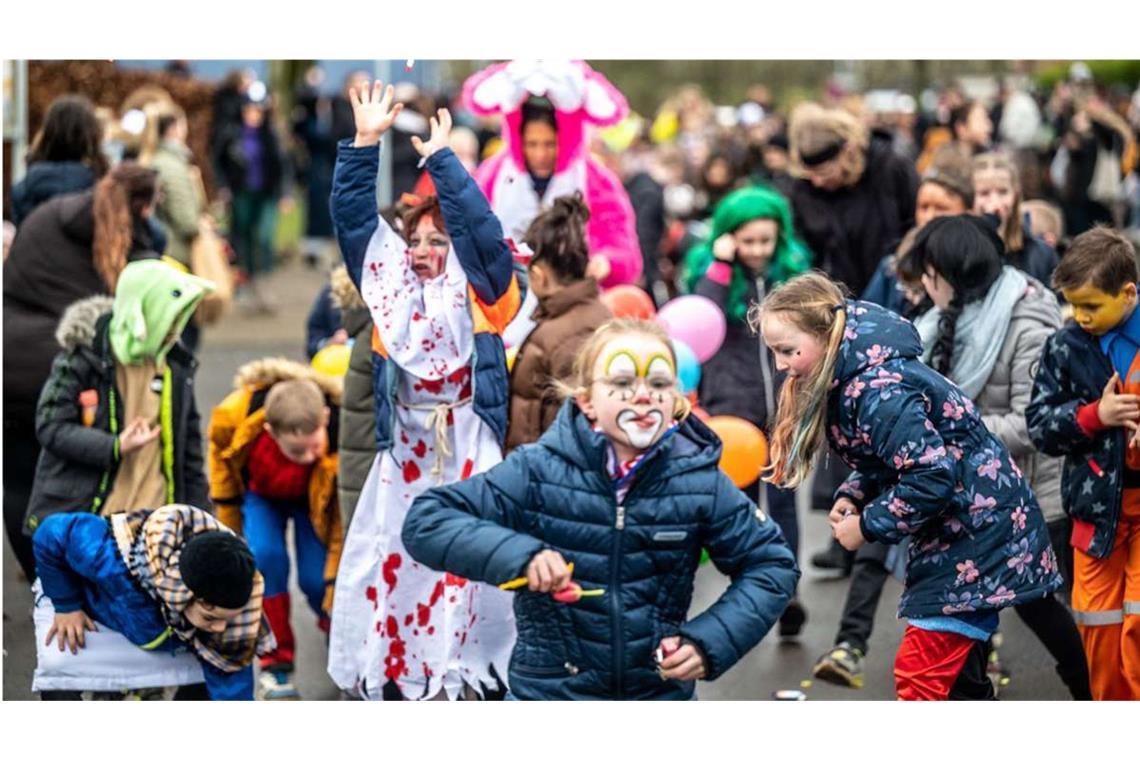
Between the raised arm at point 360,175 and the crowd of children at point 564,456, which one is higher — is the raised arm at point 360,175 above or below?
above

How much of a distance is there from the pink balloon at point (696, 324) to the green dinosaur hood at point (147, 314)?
2.05 m

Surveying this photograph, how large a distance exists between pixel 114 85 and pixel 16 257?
427 inches

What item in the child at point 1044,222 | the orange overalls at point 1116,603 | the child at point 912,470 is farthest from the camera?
the child at point 1044,222

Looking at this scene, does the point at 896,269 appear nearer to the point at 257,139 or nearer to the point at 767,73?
the point at 257,139

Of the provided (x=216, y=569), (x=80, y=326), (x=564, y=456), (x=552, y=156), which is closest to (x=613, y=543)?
(x=564, y=456)

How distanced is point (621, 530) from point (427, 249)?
5.92 feet

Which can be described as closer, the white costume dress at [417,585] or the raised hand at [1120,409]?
the raised hand at [1120,409]

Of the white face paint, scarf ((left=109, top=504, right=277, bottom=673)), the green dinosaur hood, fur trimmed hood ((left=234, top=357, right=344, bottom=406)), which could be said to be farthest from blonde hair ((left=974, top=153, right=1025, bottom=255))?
scarf ((left=109, top=504, right=277, bottom=673))

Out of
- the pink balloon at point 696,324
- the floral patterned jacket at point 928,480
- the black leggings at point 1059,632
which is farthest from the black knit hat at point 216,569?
the pink balloon at point 696,324

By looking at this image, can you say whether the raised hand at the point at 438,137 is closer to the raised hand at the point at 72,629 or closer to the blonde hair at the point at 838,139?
the raised hand at the point at 72,629

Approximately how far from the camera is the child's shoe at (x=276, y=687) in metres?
6.25

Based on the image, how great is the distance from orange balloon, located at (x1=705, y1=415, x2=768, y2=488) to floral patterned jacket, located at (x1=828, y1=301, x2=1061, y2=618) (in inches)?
80.5

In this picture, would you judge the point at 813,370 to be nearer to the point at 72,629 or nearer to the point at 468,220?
the point at 468,220

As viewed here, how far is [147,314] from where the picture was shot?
19.3ft
